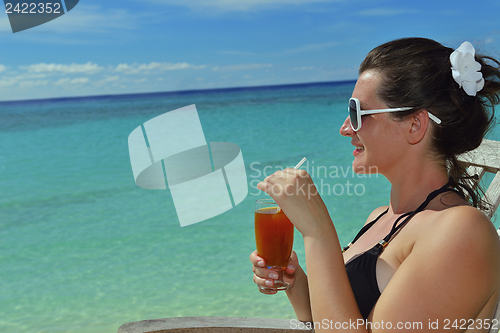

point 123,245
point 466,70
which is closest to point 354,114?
point 466,70

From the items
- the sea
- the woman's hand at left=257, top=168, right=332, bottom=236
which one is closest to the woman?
the woman's hand at left=257, top=168, right=332, bottom=236

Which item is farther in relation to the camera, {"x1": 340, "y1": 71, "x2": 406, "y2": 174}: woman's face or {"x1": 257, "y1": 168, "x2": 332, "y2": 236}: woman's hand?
{"x1": 340, "y1": 71, "x2": 406, "y2": 174}: woman's face

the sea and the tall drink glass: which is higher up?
the tall drink glass

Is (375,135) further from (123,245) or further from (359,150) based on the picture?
(123,245)

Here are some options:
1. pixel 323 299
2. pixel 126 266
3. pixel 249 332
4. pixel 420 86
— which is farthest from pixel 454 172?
pixel 126 266

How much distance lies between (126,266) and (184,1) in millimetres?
37590

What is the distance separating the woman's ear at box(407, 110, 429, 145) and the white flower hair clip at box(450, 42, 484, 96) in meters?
0.15

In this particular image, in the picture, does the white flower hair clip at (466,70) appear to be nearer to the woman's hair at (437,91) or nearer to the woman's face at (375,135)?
the woman's hair at (437,91)

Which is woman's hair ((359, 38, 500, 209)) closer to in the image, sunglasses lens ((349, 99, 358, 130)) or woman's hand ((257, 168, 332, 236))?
sunglasses lens ((349, 99, 358, 130))

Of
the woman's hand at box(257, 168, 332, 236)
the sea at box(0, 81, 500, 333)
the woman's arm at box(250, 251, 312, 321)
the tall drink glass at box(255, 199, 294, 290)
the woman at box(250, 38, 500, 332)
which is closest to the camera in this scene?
the woman at box(250, 38, 500, 332)

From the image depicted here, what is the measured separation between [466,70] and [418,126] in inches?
9.3

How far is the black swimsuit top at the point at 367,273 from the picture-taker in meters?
1.26

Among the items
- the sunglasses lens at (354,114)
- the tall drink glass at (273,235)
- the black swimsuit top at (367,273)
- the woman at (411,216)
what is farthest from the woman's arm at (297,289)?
the sunglasses lens at (354,114)

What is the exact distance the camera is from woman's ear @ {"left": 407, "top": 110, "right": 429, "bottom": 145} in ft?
4.50
